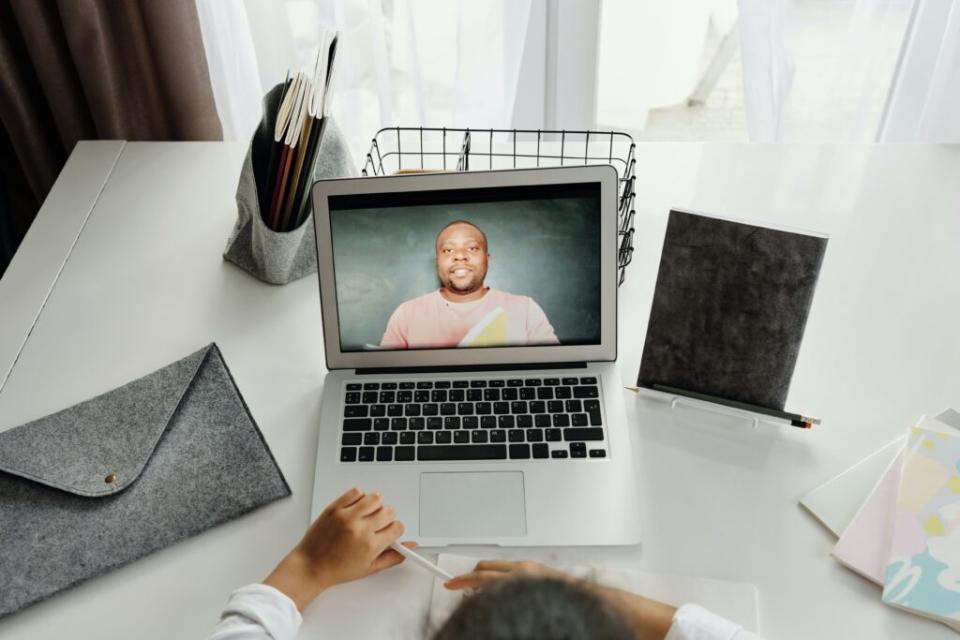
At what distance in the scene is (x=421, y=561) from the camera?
0.67 meters

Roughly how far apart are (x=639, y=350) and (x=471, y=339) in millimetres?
181

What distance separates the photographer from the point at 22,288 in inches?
37.0

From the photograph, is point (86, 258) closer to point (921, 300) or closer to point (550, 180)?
point (550, 180)

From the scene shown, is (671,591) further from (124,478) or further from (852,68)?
(852,68)

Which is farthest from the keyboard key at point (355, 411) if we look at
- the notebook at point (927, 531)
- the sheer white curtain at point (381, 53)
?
the sheer white curtain at point (381, 53)

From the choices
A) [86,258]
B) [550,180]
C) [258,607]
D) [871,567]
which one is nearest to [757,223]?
[550,180]

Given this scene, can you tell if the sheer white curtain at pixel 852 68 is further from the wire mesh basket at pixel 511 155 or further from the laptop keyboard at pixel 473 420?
the laptop keyboard at pixel 473 420

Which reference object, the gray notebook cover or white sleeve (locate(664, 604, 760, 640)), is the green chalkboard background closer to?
the gray notebook cover

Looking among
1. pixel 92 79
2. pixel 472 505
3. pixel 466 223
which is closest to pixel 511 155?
pixel 466 223

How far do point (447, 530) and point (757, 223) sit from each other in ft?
1.26

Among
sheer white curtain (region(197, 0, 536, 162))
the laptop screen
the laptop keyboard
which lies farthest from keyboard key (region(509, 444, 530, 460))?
sheer white curtain (region(197, 0, 536, 162))

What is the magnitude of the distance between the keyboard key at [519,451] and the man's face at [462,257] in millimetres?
152

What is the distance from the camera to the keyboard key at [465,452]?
0.75m

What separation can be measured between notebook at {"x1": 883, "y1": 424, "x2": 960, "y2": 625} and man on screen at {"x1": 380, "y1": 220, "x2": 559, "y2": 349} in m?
0.33
